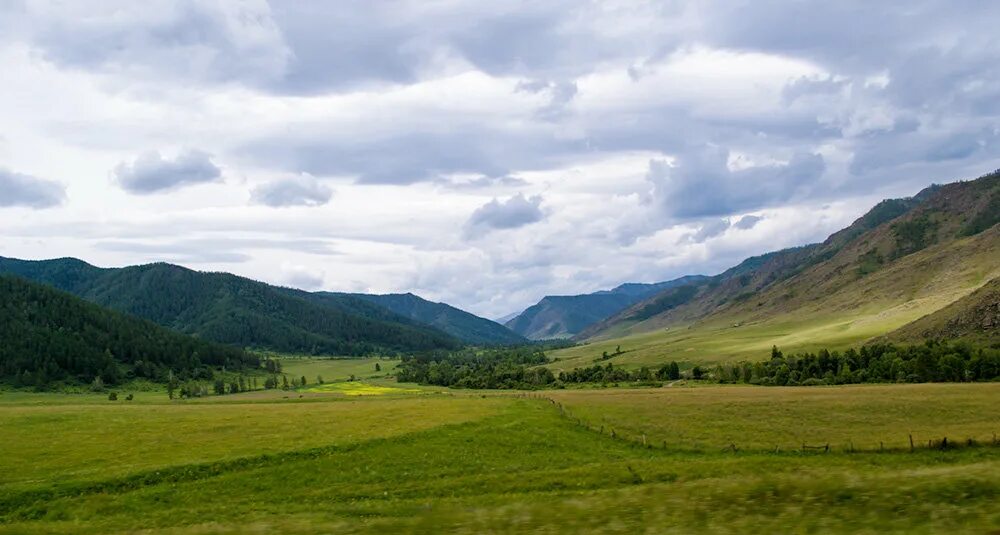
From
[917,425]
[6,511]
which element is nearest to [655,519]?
[6,511]

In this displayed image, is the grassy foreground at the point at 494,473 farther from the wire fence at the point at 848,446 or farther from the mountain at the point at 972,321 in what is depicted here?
the mountain at the point at 972,321

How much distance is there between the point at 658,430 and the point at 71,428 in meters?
66.4

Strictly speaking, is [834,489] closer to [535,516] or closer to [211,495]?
[535,516]

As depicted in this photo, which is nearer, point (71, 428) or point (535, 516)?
point (535, 516)

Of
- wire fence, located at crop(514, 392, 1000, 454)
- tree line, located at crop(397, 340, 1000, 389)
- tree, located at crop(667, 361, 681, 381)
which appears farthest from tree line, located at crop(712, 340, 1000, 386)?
wire fence, located at crop(514, 392, 1000, 454)

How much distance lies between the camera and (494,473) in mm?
45156

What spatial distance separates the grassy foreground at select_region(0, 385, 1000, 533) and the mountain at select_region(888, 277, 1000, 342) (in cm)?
11147

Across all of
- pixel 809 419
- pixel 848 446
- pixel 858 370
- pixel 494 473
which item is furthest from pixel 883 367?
pixel 494 473

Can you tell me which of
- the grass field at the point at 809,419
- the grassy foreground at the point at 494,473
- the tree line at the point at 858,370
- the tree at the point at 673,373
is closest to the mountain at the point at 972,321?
the tree line at the point at 858,370

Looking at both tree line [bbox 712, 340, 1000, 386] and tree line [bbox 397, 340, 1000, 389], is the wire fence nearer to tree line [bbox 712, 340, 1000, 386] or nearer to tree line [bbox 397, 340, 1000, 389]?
tree line [bbox 712, 340, 1000, 386]

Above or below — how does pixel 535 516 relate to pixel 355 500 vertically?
above

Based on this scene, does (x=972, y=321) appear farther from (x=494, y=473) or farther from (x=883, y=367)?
(x=494, y=473)

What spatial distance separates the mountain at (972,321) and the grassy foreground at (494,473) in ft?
366

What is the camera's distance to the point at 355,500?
3838 cm
